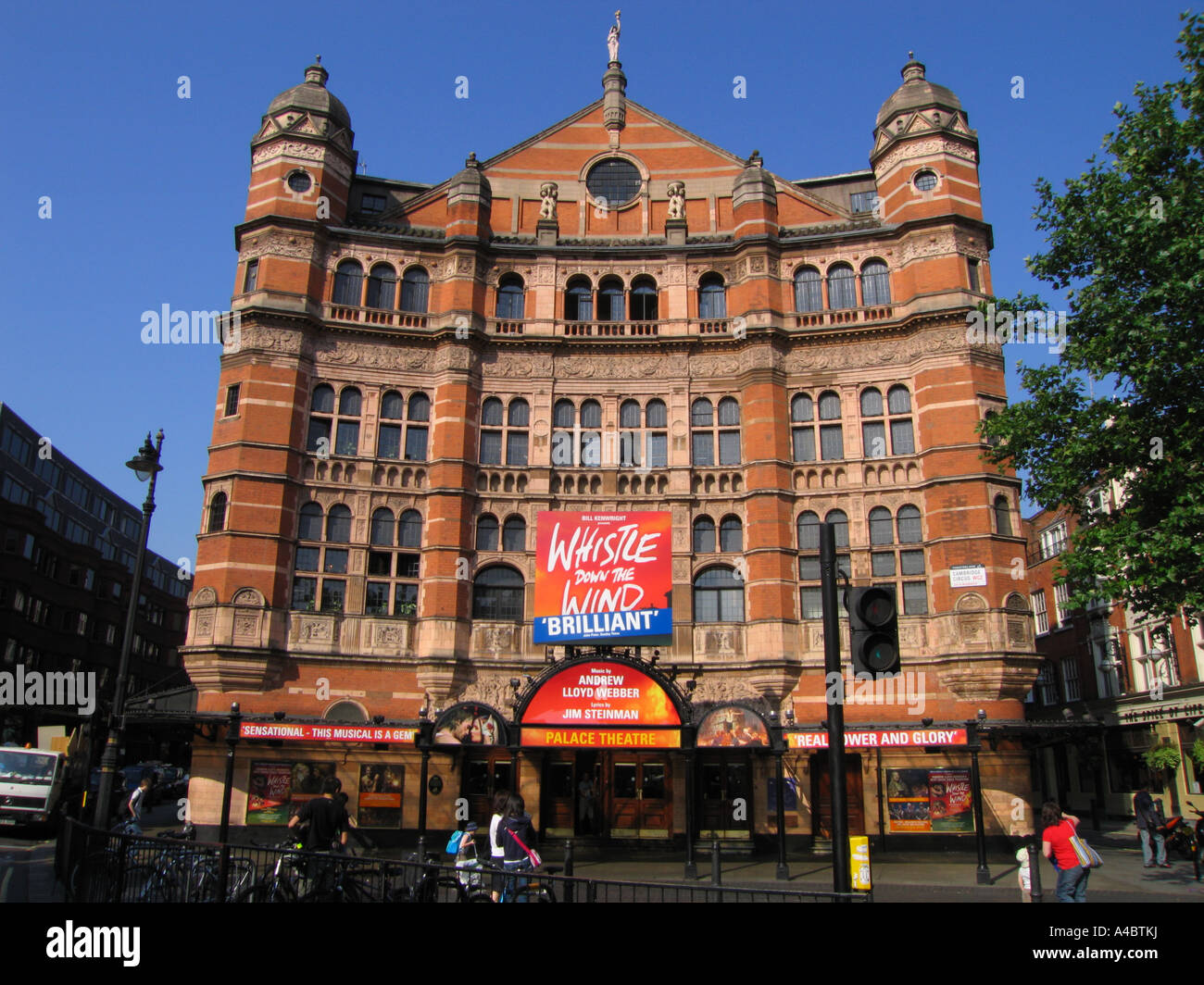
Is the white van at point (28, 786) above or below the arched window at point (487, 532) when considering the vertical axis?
below

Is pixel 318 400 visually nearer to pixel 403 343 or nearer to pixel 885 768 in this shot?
pixel 403 343

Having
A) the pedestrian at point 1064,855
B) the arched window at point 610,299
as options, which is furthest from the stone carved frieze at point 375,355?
the pedestrian at point 1064,855

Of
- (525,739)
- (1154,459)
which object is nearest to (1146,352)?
(1154,459)

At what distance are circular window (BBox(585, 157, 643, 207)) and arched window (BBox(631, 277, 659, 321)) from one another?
367cm

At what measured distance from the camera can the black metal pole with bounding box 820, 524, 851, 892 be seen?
9.55 m

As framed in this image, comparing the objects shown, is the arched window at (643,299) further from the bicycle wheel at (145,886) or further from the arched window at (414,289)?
the bicycle wheel at (145,886)

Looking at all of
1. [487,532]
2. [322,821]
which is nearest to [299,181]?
[487,532]

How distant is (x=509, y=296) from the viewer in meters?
33.2

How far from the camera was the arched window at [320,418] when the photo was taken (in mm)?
30656

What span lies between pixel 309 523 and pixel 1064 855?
24230 mm

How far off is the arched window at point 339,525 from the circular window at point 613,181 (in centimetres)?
1541

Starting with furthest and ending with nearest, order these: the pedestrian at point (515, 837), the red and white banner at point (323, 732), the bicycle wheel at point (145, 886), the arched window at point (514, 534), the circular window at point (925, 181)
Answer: the circular window at point (925, 181), the arched window at point (514, 534), the red and white banner at point (323, 732), the pedestrian at point (515, 837), the bicycle wheel at point (145, 886)

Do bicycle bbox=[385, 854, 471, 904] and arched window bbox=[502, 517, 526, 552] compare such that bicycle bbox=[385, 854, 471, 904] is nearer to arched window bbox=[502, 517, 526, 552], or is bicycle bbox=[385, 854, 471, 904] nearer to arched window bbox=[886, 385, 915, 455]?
arched window bbox=[502, 517, 526, 552]
